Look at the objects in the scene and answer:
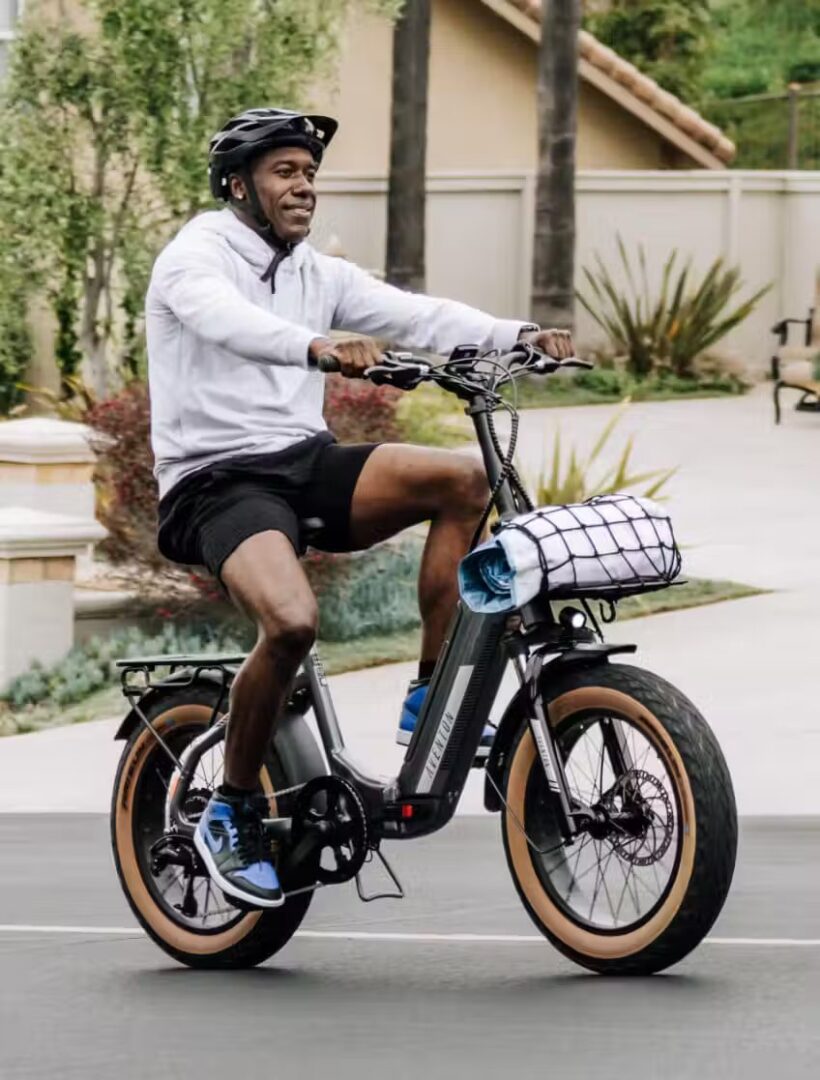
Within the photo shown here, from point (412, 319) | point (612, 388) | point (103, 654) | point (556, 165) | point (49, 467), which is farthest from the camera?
point (556, 165)

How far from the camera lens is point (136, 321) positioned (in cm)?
1694

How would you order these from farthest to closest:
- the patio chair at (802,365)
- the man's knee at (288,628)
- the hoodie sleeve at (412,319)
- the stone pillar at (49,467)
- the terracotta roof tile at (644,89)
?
the terracotta roof tile at (644,89) < the patio chair at (802,365) < the stone pillar at (49,467) < the hoodie sleeve at (412,319) < the man's knee at (288,628)

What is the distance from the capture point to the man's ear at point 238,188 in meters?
6.79

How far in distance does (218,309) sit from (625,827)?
1448 millimetres

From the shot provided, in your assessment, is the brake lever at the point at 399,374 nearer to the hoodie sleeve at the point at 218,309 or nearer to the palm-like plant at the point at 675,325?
the hoodie sleeve at the point at 218,309

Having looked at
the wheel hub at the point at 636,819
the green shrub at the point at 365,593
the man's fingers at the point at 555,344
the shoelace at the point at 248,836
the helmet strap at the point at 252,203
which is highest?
the helmet strap at the point at 252,203

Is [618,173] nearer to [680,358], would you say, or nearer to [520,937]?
[680,358]

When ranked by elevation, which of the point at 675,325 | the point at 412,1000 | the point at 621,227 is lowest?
the point at 412,1000

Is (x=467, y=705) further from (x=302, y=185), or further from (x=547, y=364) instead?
(x=302, y=185)

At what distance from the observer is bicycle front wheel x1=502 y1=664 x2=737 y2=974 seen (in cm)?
614

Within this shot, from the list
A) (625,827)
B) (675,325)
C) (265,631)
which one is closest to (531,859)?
(625,827)

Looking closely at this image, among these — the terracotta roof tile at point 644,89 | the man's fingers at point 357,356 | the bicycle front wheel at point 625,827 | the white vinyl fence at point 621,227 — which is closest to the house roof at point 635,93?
the terracotta roof tile at point 644,89

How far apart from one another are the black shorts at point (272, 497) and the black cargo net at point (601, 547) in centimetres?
58

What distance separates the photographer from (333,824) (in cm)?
663
